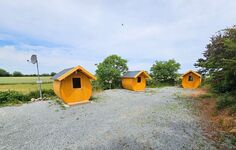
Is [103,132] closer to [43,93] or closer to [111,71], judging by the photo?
[43,93]

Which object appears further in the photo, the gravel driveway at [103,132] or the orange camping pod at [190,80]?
the orange camping pod at [190,80]

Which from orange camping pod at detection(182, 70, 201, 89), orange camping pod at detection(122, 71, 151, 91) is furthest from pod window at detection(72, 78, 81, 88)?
orange camping pod at detection(182, 70, 201, 89)

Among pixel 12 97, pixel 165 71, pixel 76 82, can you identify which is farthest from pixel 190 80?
pixel 12 97

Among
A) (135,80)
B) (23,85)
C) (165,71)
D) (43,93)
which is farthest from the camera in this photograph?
(165,71)

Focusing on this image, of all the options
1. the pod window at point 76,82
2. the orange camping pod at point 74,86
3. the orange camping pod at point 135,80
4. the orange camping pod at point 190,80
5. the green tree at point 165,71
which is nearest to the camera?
the orange camping pod at point 74,86

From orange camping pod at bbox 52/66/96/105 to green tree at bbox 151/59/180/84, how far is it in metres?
14.9

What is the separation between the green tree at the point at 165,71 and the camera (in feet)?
69.3

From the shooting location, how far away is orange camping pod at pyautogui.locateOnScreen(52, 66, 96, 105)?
8594 mm

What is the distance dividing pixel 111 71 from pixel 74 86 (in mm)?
7157

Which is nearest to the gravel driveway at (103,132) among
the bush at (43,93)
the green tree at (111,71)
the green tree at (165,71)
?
the bush at (43,93)

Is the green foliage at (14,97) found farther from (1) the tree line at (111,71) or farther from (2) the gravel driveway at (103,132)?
(1) the tree line at (111,71)

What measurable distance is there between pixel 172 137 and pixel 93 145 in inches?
96.9

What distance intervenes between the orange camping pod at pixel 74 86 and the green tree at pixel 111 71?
644 centimetres

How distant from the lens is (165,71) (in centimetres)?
2106
